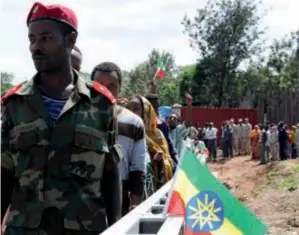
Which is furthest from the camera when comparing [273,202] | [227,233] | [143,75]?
[143,75]

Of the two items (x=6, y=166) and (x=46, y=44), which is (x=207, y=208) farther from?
(x=46, y=44)

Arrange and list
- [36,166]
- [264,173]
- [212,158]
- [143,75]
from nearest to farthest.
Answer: [36,166]
[264,173]
[212,158]
[143,75]

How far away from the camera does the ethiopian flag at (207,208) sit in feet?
9.45

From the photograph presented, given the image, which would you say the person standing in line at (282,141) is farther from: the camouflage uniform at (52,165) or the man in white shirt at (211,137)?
the camouflage uniform at (52,165)

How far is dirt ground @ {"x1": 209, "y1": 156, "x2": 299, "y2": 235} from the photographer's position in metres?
13.1

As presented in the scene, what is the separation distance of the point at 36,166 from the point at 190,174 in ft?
2.63

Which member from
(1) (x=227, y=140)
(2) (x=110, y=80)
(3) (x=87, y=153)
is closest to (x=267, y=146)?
(1) (x=227, y=140)

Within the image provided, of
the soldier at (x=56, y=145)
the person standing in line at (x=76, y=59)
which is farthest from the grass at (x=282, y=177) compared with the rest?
the soldier at (x=56, y=145)

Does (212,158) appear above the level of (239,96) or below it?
below

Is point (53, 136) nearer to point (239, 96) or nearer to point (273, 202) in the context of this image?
point (273, 202)

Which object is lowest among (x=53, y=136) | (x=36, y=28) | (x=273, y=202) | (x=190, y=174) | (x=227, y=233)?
(x=273, y=202)

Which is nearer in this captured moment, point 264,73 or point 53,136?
point 53,136

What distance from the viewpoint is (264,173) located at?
22.2m

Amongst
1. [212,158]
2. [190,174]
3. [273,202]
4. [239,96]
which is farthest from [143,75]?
[190,174]
